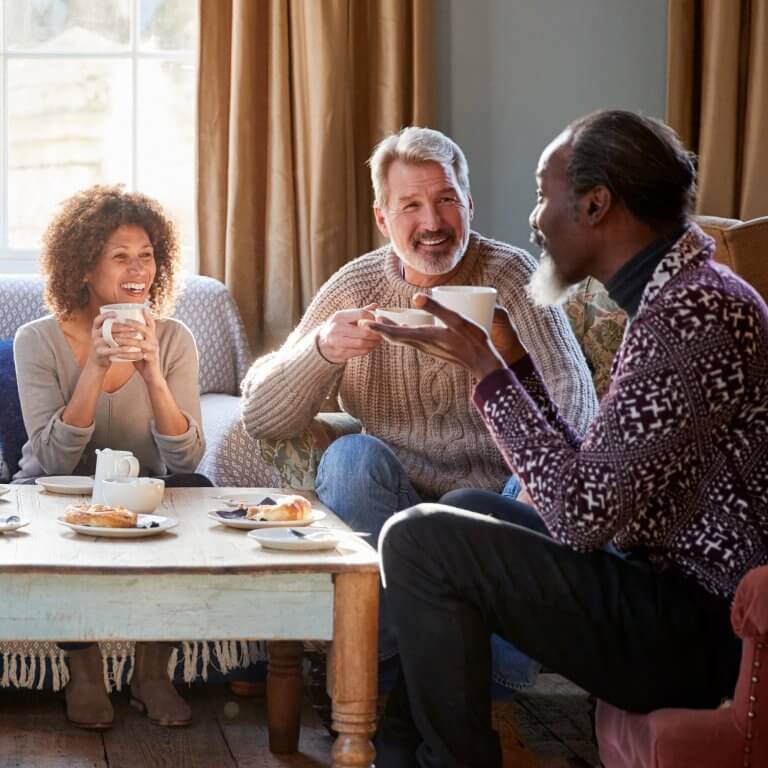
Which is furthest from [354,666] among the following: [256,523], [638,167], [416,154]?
[416,154]

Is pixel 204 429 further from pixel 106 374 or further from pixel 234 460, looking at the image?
pixel 106 374

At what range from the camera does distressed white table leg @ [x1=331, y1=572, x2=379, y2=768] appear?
1.87m

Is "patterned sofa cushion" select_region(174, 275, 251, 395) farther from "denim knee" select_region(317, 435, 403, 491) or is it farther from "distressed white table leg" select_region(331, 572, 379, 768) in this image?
"distressed white table leg" select_region(331, 572, 379, 768)

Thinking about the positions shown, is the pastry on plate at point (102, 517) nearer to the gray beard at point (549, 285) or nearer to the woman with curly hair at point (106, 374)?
the woman with curly hair at point (106, 374)

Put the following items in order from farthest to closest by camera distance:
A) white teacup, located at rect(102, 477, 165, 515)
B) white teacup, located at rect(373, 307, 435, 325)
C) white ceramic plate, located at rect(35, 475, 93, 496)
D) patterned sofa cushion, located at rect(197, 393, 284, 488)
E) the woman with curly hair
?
patterned sofa cushion, located at rect(197, 393, 284, 488), the woman with curly hair, white ceramic plate, located at rect(35, 475, 93, 496), white teacup, located at rect(102, 477, 165, 515), white teacup, located at rect(373, 307, 435, 325)

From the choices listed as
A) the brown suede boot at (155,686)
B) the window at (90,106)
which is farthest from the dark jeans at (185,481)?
the window at (90,106)

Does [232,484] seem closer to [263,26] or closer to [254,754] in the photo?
[254,754]

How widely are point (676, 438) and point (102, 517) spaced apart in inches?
33.7

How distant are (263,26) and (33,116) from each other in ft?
2.60

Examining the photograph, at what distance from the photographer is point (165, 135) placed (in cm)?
398

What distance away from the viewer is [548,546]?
1.79 m

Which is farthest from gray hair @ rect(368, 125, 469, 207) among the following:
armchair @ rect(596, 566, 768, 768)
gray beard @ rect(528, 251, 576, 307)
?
armchair @ rect(596, 566, 768, 768)

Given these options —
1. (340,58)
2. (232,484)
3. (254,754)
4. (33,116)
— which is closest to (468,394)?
(232,484)

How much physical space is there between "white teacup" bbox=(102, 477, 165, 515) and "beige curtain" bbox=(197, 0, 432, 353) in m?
1.50
